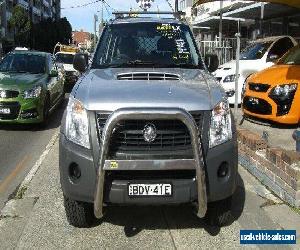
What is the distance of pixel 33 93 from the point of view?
32.6ft

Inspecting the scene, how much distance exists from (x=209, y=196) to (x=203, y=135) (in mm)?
529

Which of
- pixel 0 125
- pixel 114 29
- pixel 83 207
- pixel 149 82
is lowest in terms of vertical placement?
pixel 0 125

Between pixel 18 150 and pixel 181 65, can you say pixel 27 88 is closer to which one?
pixel 18 150

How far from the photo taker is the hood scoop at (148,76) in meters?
4.70

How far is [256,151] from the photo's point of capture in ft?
20.2

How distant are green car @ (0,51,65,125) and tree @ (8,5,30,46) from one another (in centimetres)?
5091

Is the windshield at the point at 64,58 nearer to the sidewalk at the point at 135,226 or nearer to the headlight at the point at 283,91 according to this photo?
the headlight at the point at 283,91

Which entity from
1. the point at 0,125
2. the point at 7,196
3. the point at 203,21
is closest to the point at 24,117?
the point at 0,125

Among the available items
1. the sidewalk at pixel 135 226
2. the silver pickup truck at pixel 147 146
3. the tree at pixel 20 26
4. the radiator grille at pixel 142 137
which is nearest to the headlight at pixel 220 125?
the silver pickup truck at pixel 147 146

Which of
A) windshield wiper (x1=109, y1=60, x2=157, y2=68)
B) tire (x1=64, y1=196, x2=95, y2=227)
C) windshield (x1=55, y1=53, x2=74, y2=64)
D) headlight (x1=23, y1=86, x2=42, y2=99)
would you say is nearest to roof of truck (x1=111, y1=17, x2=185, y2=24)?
windshield wiper (x1=109, y1=60, x2=157, y2=68)

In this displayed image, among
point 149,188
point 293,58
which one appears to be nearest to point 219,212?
point 149,188

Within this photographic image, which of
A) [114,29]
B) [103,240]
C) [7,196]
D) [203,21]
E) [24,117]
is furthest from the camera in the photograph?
[203,21]

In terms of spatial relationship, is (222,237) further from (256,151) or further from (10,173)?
(10,173)

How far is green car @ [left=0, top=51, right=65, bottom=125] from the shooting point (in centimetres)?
970
